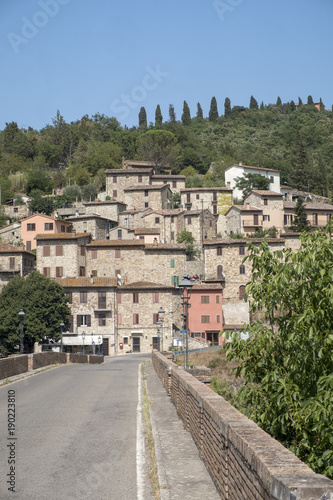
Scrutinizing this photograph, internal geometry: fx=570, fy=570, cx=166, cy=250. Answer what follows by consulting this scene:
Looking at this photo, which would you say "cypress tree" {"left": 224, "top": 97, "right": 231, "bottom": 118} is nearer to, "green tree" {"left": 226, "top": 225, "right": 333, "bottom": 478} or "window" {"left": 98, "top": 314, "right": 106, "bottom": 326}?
"window" {"left": 98, "top": 314, "right": 106, "bottom": 326}

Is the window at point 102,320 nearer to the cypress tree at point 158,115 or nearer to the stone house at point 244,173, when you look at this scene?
the stone house at point 244,173

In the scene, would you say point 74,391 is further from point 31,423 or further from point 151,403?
point 31,423

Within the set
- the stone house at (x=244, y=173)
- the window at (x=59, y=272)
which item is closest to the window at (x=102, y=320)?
the window at (x=59, y=272)

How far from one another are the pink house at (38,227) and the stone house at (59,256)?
960 cm

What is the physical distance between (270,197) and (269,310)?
77.5m

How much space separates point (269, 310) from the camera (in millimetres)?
9492

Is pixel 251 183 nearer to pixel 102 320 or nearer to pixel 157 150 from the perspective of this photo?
pixel 157 150

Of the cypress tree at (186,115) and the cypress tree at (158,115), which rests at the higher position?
the cypress tree at (186,115)

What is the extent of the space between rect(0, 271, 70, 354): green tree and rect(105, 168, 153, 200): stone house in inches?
1377

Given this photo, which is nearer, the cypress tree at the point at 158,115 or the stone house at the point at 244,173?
the stone house at the point at 244,173

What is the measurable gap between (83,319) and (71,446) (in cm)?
5576

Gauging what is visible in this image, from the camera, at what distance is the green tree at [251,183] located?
93.1 m

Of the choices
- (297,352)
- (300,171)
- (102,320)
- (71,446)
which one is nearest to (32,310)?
(102,320)

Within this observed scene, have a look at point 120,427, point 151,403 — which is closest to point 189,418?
point 120,427
